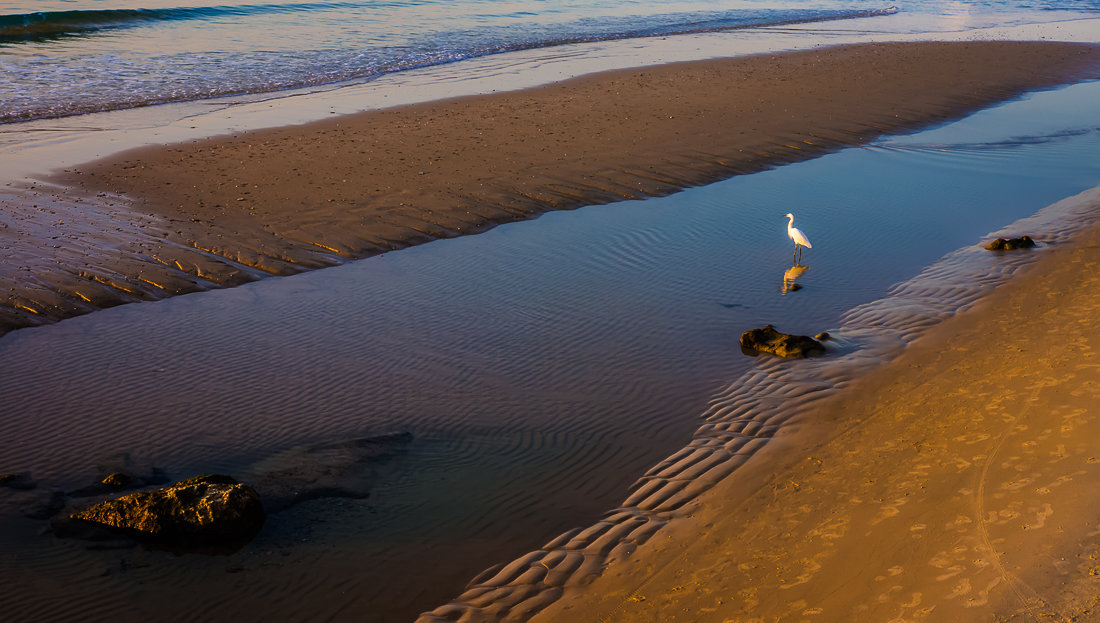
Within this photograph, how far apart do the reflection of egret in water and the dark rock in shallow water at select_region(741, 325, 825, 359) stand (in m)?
1.61

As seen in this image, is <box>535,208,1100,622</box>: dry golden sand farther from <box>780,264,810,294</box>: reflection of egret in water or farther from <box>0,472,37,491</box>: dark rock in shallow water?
<box>0,472,37,491</box>: dark rock in shallow water

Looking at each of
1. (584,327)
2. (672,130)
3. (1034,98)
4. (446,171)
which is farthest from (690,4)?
(584,327)

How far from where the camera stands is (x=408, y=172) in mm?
13938

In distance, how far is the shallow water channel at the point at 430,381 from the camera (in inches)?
217

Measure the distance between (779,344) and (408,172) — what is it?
773 cm

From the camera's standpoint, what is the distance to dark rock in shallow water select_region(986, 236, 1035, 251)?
420 inches

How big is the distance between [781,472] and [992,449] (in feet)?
4.75

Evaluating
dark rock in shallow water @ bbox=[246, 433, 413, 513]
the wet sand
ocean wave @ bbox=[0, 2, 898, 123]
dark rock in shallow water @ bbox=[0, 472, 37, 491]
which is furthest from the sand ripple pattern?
ocean wave @ bbox=[0, 2, 898, 123]

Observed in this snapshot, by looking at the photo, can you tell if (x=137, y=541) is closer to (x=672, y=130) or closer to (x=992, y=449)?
(x=992, y=449)

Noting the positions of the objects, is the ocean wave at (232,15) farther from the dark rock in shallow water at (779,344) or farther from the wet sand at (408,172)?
the dark rock in shallow water at (779,344)

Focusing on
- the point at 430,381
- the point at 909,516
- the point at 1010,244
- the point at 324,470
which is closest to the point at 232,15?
the point at 430,381

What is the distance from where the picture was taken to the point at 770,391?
752cm

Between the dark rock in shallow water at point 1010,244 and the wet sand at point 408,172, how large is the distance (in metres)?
4.75

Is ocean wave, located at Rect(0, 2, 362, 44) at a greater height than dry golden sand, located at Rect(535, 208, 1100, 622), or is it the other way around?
ocean wave, located at Rect(0, 2, 362, 44)
